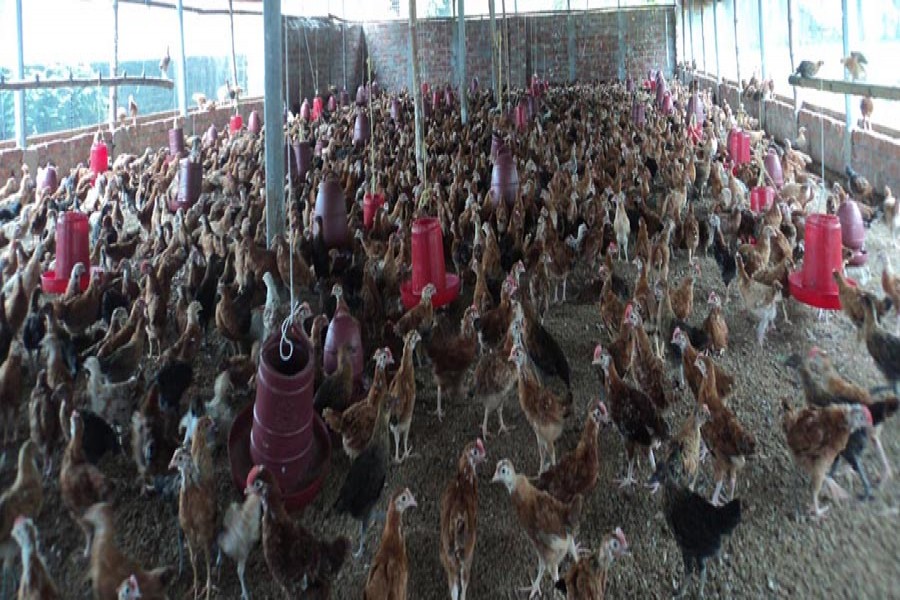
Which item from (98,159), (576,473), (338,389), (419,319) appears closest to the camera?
(576,473)

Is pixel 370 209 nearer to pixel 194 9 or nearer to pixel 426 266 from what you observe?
pixel 426 266

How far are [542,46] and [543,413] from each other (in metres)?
18.5

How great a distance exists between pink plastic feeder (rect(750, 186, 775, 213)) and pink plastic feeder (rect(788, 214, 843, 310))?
172cm

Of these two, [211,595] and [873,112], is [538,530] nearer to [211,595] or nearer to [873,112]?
[211,595]

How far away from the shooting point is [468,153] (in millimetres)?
8492

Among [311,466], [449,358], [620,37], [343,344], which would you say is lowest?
[311,466]

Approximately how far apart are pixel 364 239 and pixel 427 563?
2917 millimetres

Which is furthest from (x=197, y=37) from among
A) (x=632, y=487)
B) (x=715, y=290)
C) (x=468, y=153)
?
(x=632, y=487)

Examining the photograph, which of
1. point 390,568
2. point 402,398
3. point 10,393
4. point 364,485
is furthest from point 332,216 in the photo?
point 390,568

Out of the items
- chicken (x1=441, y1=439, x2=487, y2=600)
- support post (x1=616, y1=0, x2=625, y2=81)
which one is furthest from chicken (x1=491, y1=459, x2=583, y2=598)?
support post (x1=616, y1=0, x2=625, y2=81)

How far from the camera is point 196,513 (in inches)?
89.2

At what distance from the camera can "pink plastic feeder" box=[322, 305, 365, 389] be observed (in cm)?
322

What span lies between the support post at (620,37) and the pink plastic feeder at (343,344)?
17657 mm

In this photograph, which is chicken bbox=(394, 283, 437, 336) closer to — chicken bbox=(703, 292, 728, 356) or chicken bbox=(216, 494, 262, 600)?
chicken bbox=(703, 292, 728, 356)
